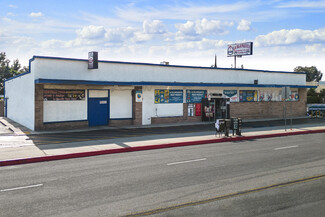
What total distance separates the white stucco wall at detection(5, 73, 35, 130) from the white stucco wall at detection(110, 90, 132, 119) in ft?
19.2

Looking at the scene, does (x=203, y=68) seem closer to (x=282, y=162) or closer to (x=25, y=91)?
(x=25, y=91)

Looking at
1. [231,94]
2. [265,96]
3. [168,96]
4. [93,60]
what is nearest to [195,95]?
[168,96]

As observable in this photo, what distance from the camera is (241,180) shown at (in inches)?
387

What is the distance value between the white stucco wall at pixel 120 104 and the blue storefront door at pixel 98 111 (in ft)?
1.59

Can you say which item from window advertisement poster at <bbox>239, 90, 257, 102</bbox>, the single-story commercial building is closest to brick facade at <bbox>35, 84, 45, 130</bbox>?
the single-story commercial building

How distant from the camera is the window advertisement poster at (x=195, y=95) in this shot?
96.1ft

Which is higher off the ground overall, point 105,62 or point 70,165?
point 105,62

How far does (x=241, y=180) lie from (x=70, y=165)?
6.39 m

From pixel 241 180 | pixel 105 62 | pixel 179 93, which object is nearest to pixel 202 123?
pixel 179 93

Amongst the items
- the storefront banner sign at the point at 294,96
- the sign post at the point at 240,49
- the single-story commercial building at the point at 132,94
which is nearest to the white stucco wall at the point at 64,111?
the single-story commercial building at the point at 132,94

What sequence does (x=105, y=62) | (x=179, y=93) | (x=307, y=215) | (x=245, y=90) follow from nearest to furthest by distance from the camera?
(x=307, y=215) → (x=105, y=62) → (x=179, y=93) → (x=245, y=90)

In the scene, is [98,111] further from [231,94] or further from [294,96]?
[294,96]

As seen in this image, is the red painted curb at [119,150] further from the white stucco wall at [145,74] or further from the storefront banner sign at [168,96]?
the white stucco wall at [145,74]

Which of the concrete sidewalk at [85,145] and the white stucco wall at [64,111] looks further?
the white stucco wall at [64,111]
